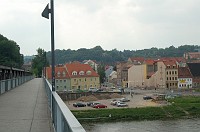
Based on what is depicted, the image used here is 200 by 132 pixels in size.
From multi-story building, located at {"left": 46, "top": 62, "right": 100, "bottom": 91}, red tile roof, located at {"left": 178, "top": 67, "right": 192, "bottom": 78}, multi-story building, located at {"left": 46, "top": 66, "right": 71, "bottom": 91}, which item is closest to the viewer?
multi-story building, located at {"left": 46, "top": 66, "right": 71, "bottom": 91}

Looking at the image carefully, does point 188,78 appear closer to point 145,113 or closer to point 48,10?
point 145,113

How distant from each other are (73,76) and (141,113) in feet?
100

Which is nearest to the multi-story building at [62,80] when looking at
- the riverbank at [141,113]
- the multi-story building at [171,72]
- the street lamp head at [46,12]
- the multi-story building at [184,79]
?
the multi-story building at [171,72]

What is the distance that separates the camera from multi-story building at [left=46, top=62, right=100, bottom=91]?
76.4 metres

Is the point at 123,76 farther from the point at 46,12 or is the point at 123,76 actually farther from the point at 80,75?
the point at 46,12

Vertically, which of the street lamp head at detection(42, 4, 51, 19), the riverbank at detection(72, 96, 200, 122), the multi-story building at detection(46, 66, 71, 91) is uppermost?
the street lamp head at detection(42, 4, 51, 19)

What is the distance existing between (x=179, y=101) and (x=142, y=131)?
28.0 metres

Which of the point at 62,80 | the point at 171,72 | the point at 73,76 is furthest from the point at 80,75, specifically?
the point at 171,72

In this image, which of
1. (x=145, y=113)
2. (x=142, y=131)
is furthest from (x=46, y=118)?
(x=145, y=113)

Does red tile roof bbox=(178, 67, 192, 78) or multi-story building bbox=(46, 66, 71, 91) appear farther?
red tile roof bbox=(178, 67, 192, 78)

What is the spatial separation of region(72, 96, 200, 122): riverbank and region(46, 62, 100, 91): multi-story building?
26.7 m

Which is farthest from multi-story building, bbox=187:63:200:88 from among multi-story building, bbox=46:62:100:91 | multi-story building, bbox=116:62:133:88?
multi-story building, bbox=46:62:100:91

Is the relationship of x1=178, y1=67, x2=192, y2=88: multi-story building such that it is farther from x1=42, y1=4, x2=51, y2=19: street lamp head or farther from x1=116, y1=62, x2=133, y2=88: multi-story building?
x1=42, y1=4, x2=51, y2=19: street lamp head

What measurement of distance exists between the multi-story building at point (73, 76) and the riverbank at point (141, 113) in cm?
2669
